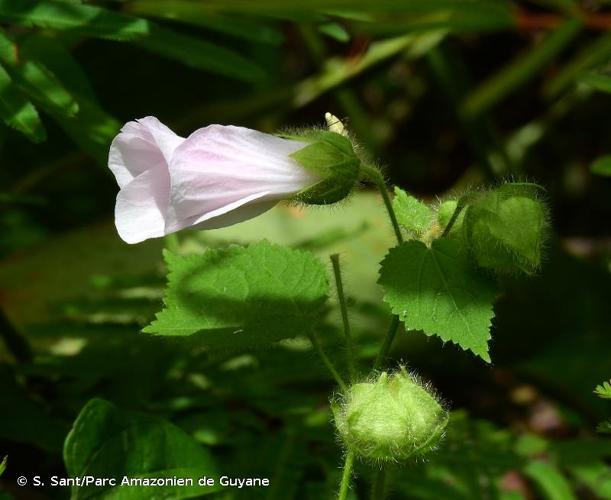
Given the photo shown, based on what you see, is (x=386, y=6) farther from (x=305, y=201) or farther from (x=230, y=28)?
(x=305, y=201)

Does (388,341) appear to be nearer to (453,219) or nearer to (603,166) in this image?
(453,219)

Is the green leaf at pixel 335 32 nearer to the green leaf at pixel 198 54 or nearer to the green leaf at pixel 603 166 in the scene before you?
the green leaf at pixel 198 54

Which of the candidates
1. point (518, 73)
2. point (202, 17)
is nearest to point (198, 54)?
point (202, 17)

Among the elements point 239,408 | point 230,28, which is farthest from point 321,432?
point 230,28

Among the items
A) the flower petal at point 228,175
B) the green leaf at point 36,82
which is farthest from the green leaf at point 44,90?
the flower petal at point 228,175

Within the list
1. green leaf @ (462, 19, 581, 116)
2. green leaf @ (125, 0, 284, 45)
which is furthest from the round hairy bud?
green leaf @ (462, 19, 581, 116)
